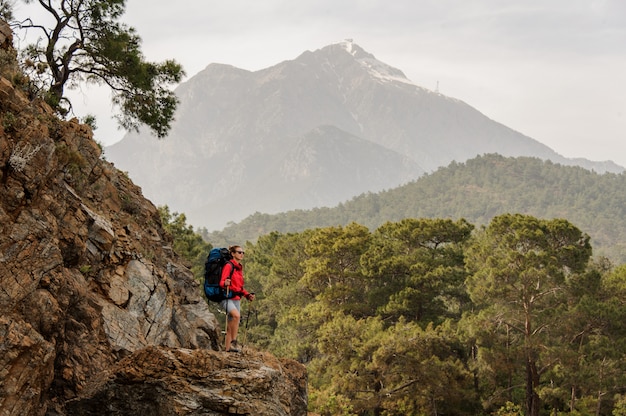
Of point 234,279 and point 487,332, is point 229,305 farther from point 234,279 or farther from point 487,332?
point 487,332

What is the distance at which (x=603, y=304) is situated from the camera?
26219mm

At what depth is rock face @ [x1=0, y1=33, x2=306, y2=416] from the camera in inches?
278

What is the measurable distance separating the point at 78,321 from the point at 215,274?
202 cm

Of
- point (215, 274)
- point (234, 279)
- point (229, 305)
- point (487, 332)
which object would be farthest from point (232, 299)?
point (487, 332)

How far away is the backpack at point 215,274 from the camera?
8.98 metres

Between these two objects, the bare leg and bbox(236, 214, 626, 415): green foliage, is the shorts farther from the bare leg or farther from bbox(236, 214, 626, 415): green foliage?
bbox(236, 214, 626, 415): green foliage

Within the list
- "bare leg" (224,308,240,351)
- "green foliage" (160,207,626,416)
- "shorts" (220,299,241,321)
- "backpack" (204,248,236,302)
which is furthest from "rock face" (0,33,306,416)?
"green foliage" (160,207,626,416)

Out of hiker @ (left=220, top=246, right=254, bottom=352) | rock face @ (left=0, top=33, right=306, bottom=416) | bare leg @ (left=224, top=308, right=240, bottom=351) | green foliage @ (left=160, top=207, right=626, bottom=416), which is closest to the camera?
rock face @ (left=0, top=33, right=306, bottom=416)


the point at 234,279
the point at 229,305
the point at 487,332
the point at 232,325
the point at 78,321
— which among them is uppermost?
the point at 487,332

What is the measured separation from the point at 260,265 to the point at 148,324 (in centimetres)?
4062

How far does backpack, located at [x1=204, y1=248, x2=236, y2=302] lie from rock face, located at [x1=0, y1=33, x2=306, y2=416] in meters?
1.00

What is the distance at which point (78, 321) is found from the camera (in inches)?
326

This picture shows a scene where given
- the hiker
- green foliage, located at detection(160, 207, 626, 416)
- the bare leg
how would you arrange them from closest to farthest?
the hiker, the bare leg, green foliage, located at detection(160, 207, 626, 416)

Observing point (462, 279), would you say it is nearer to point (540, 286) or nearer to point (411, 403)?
point (540, 286)
